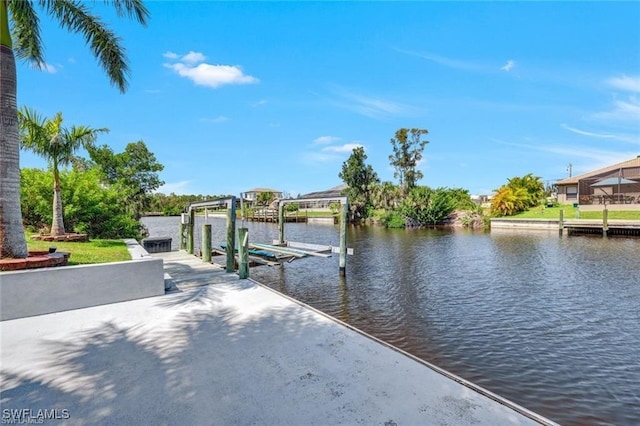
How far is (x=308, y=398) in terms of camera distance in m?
3.41

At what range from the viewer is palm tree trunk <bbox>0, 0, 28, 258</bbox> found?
20.9ft

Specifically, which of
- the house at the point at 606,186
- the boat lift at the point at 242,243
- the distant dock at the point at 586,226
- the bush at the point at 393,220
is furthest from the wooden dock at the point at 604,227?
the boat lift at the point at 242,243

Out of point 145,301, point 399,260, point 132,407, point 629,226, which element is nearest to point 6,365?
point 132,407

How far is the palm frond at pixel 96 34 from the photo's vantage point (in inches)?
318

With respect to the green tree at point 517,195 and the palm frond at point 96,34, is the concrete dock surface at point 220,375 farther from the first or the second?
the green tree at point 517,195

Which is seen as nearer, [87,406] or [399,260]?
[87,406]

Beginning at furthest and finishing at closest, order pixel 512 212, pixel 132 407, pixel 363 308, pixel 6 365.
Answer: pixel 512 212 < pixel 363 308 < pixel 6 365 < pixel 132 407

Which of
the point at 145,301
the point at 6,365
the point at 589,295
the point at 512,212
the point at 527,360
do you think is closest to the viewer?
the point at 6,365

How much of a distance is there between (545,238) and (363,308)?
72.6ft

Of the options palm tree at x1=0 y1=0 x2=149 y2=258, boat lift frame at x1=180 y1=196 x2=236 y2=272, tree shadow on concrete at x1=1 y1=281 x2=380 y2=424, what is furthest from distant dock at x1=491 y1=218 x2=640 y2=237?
palm tree at x1=0 y1=0 x2=149 y2=258

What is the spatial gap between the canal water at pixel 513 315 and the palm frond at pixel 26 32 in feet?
31.1

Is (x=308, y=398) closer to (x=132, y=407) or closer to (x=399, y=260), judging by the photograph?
(x=132, y=407)

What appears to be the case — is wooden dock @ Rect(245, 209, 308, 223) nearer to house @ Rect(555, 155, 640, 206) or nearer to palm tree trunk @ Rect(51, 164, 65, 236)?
house @ Rect(555, 155, 640, 206)

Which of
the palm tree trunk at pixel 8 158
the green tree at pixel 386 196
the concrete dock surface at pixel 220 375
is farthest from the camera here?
the green tree at pixel 386 196
